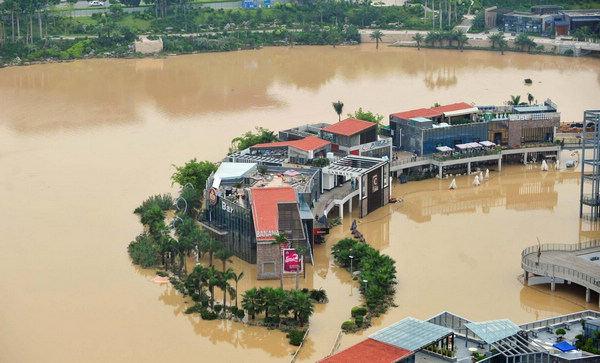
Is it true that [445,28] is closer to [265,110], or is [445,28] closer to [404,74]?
[404,74]

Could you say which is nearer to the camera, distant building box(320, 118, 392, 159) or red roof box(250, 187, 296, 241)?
red roof box(250, 187, 296, 241)

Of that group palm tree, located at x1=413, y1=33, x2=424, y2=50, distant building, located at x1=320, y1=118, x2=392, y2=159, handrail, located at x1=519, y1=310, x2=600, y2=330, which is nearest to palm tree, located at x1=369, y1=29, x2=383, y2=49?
palm tree, located at x1=413, y1=33, x2=424, y2=50

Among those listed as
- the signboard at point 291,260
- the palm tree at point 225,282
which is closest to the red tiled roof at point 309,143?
→ the signboard at point 291,260

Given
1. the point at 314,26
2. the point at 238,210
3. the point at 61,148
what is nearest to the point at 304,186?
the point at 238,210

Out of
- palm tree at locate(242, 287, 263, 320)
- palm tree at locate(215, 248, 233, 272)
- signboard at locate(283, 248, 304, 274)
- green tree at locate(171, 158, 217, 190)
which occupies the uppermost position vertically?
green tree at locate(171, 158, 217, 190)

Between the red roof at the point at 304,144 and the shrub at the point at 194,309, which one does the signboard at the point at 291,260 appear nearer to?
the shrub at the point at 194,309

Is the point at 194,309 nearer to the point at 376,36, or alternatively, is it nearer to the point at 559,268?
the point at 559,268

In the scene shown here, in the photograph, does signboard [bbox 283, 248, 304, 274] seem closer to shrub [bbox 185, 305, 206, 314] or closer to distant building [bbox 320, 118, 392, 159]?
shrub [bbox 185, 305, 206, 314]
